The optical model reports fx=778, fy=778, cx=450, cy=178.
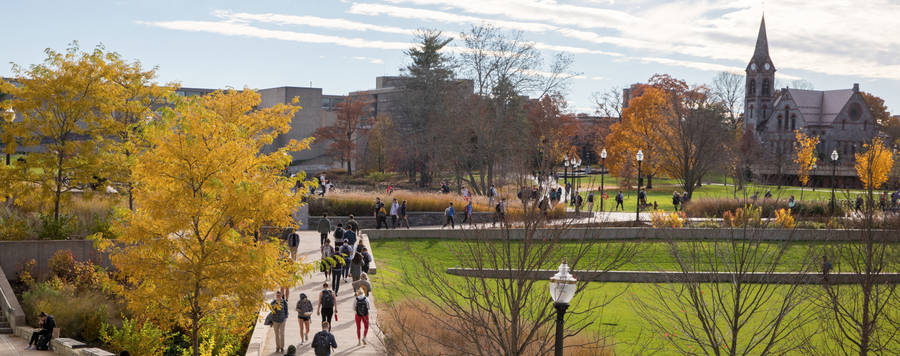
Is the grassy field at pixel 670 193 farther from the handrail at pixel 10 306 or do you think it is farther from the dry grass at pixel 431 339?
the handrail at pixel 10 306

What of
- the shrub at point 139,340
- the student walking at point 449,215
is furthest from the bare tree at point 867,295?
the student walking at point 449,215

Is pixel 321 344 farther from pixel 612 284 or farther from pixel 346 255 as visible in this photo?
pixel 612 284

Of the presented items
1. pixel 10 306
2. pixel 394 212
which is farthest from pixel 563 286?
pixel 394 212

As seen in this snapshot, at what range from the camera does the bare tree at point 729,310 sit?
1068 centimetres

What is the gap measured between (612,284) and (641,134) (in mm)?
41809

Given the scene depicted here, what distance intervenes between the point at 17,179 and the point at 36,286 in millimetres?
4704

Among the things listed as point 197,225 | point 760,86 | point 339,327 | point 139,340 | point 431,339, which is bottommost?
point 139,340

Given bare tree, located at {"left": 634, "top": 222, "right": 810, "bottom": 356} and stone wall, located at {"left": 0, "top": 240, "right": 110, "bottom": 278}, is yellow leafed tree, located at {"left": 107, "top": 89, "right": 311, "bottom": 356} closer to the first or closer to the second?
bare tree, located at {"left": 634, "top": 222, "right": 810, "bottom": 356}

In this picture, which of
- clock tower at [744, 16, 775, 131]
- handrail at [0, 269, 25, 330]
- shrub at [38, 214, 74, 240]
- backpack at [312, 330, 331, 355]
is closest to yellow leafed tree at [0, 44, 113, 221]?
shrub at [38, 214, 74, 240]

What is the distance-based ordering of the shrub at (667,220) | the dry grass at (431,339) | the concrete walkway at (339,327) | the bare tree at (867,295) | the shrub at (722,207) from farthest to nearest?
1. the shrub at (722,207)
2. the shrub at (667,220)
3. the concrete walkway at (339,327)
4. the dry grass at (431,339)
5. the bare tree at (867,295)

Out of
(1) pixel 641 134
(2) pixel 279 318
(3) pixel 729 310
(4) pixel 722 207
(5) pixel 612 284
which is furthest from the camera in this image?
(1) pixel 641 134

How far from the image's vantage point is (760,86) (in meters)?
104

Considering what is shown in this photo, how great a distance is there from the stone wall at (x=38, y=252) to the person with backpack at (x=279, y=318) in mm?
9529

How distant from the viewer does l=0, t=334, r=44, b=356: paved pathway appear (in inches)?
640
